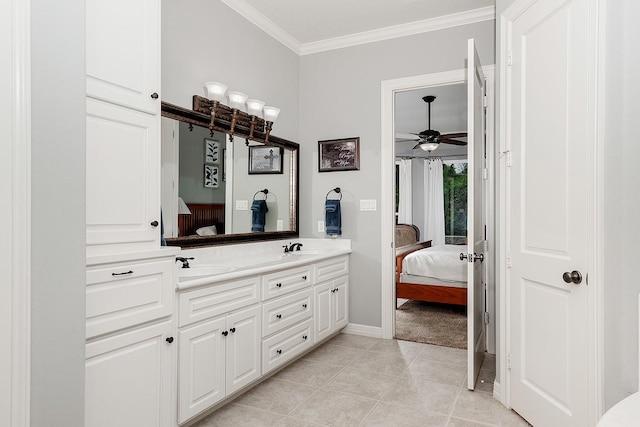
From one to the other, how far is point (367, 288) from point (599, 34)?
8.77 feet

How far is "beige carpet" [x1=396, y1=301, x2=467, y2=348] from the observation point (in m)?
3.77

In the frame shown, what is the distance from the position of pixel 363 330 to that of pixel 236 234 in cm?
155

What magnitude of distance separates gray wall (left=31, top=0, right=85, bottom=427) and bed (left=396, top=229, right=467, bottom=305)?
13.2ft

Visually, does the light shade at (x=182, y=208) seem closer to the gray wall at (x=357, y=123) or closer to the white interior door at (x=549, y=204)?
the gray wall at (x=357, y=123)

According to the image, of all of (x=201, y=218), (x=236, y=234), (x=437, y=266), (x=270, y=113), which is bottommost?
(x=437, y=266)

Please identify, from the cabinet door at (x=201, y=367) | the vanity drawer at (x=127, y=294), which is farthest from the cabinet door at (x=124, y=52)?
the cabinet door at (x=201, y=367)

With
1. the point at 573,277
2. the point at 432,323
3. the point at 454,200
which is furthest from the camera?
the point at 454,200

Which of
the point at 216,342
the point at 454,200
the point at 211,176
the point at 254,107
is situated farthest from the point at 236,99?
the point at 454,200

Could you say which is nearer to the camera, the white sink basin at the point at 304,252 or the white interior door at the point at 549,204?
the white interior door at the point at 549,204

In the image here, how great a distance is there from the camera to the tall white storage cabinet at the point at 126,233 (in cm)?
160

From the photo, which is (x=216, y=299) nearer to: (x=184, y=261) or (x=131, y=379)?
(x=184, y=261)

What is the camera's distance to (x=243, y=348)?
2.45 m

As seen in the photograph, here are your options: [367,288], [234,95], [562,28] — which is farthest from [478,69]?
[367,288]

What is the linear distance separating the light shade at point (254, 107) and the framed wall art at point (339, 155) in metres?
0.85
